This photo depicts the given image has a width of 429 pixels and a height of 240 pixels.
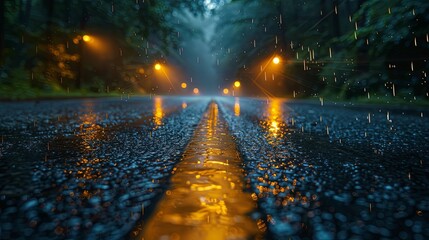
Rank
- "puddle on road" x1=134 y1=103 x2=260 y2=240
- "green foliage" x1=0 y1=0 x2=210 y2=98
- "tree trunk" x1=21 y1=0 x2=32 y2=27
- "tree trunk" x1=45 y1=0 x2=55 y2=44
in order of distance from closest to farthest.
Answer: "puddle on road" x1=134 y1=103 x2=260 y2=240 < "green foliage" x1=0 y1=0 x2=210 y2=98 < "tree trunk" x1=45 y1=0 x2=55 y2=44 < "tree trunk" x1=21 y1=0 x2=32 y2=27

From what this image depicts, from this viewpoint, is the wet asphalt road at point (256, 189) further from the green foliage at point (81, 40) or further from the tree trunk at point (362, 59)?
the tree trunk at point (362, 59)

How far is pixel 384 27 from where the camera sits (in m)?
→ 11.9

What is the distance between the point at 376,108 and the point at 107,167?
411 inches

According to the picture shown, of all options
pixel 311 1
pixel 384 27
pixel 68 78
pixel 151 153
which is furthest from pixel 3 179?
pixel 311 1

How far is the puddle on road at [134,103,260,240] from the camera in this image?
3.20 ft

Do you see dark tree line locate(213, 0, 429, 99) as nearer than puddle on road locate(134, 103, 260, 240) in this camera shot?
No

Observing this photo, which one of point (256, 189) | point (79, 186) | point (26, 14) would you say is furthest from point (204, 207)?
point (26, 14)

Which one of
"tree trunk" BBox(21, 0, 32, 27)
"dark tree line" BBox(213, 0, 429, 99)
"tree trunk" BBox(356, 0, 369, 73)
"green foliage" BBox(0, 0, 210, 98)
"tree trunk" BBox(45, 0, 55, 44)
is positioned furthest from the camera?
"tree trunk" BBox(21, 0, 32, 27)

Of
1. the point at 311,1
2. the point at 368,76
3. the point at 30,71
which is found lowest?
the point at 368,76

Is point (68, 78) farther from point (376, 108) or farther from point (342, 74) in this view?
point (376, 108)

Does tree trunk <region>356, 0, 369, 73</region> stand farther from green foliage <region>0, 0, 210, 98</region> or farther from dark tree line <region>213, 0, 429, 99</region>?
green foliage <region>0, 0, 210, 98</region>

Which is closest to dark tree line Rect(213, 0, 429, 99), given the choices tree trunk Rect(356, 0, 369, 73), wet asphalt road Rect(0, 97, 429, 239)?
tree trunk Rect(356, 0, 369, 73)

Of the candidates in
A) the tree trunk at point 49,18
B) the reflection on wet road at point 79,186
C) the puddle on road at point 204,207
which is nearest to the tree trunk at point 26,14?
the tree trunk at point 49,18

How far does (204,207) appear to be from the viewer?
1180mm
